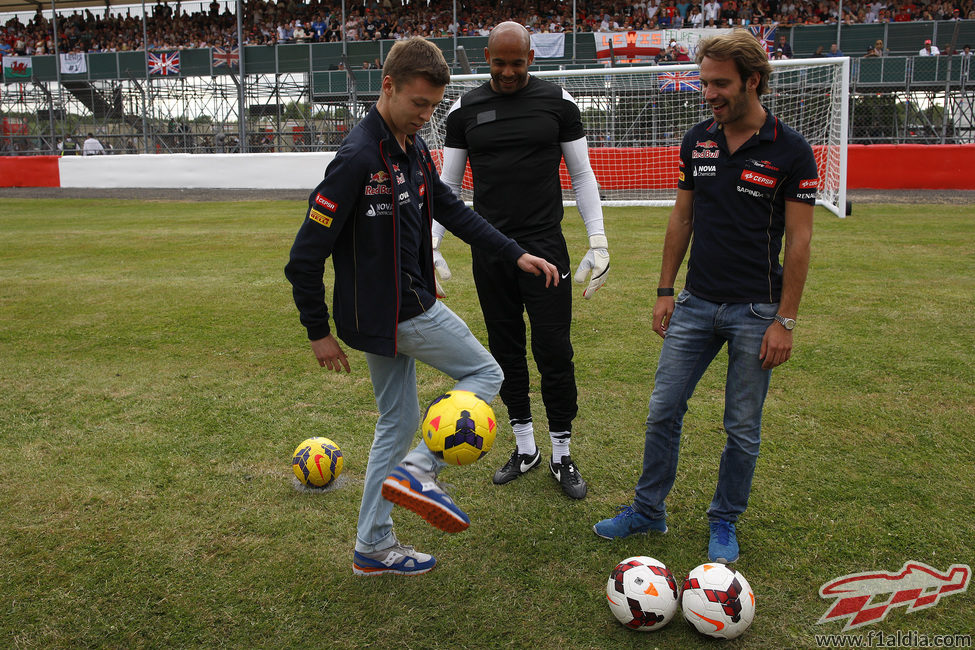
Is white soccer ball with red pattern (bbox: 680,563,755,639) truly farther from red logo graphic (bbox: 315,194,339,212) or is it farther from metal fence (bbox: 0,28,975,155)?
metal fence (bbox: 0,28,975,155)

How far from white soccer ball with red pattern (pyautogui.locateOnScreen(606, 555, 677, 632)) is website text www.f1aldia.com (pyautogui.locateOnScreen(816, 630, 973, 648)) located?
1.88 ft

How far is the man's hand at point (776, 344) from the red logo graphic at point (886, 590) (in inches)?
39.3

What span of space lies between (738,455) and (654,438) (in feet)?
1.23

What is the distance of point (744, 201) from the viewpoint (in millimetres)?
3189

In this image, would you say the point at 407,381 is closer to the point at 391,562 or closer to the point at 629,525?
the point at 391,562

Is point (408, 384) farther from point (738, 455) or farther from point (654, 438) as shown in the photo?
point (738, 455)

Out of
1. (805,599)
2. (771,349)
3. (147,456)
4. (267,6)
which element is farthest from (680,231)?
(267,6)

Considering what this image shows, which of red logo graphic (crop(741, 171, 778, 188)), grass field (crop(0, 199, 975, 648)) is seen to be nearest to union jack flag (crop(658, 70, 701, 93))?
grass field (crop(0, 199, 975, 648))

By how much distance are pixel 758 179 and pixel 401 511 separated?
2.41 meters

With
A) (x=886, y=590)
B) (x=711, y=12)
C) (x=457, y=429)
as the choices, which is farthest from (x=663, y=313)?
(x=711, y=12)

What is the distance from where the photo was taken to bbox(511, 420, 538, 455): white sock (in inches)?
175

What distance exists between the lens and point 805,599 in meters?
3.15

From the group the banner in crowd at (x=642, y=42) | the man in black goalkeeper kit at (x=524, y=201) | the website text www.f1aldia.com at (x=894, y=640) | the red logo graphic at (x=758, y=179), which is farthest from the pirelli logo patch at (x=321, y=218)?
the banner in crowd at (x=642, y=42)

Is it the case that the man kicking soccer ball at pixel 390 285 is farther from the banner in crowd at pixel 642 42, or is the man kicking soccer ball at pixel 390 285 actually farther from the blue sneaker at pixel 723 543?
the banner in crowd at pixel 642 42
